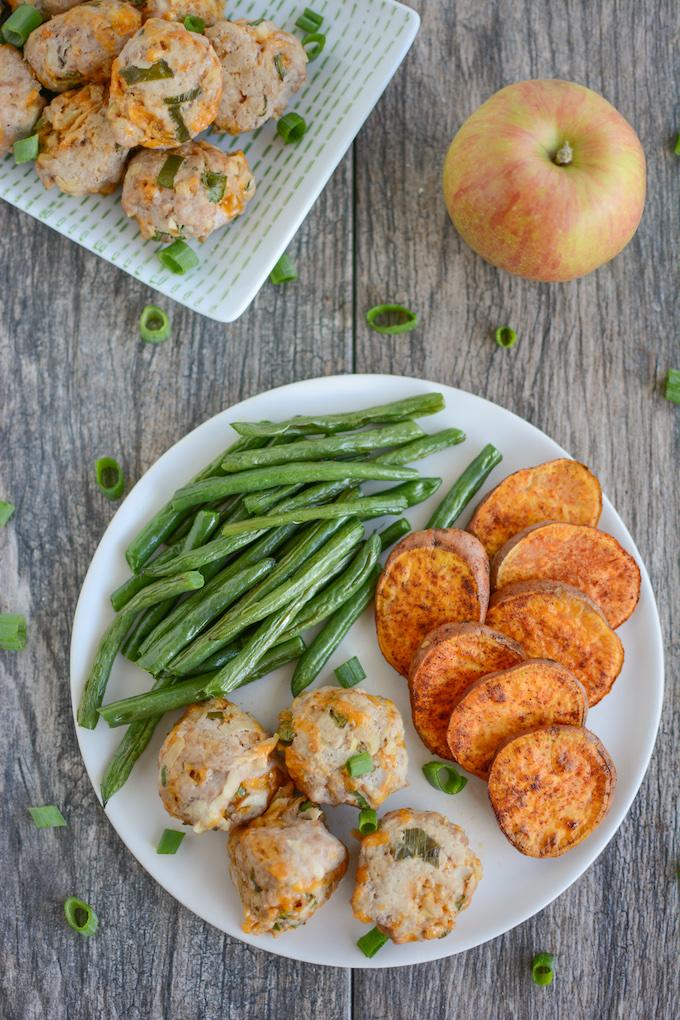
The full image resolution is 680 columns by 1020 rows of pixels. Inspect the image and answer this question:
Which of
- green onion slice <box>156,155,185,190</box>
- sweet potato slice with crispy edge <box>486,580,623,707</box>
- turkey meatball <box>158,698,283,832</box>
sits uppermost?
green onion slice <box>156,155,185,190</box>

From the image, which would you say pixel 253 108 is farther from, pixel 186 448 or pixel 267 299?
pixel 186 448

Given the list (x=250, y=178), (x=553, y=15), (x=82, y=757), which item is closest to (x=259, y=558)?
(x=82, y=757)

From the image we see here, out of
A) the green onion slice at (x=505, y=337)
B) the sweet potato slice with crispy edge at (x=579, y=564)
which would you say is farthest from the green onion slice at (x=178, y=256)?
the sweet potato slice with crispy edge at (x=579, y=564)

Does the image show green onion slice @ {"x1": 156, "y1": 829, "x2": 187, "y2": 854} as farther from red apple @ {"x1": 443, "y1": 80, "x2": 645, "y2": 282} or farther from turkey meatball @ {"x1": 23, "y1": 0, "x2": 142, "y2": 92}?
turkey meatball @ {"x1": 23, "y1": 0, "x2": 142, "y2": 92}

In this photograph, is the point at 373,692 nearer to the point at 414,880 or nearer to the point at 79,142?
the point at 414,880

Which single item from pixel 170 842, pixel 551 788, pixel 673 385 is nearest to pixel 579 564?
pixel 551 788

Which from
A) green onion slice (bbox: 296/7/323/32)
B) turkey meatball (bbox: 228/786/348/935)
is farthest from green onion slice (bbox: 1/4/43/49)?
turkey meatball (bbox: 228/786/348/935)
